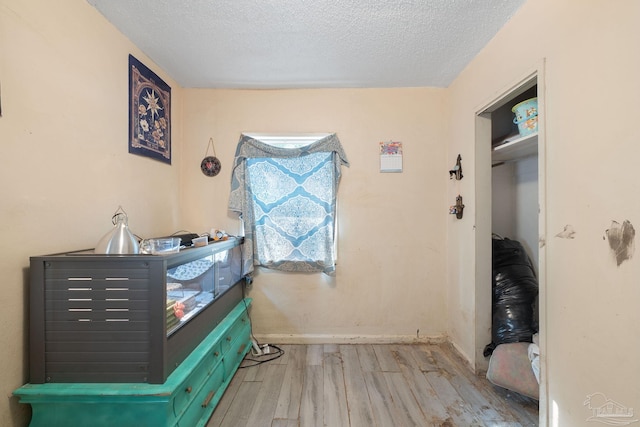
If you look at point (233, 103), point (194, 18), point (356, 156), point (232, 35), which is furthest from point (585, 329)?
point (233, 103)

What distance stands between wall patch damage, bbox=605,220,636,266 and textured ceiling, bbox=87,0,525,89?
132cm

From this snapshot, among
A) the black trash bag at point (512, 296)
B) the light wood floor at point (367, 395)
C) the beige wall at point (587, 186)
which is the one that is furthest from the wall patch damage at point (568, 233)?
the light wood floor at point (367, 395)

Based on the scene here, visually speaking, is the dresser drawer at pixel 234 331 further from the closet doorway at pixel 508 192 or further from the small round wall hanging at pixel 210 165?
the closet doorway at pixel 508 192

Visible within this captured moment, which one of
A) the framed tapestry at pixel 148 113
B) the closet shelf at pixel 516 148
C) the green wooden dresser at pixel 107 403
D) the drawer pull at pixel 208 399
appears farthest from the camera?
the framed tapestry at pixel 148 113

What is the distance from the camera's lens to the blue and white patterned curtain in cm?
223

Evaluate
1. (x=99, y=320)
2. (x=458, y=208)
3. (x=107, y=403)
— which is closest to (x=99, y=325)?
(x=99, y=320)

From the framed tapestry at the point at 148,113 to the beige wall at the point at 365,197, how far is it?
0.27 meters

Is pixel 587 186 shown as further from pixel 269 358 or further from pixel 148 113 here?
pixel 148 113

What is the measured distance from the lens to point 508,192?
7.20 feet

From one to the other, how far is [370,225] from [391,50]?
1410 millimetres

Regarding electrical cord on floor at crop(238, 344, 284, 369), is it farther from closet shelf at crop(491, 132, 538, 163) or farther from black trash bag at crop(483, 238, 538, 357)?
closet shelf at crop(491, 132, 538, 163)

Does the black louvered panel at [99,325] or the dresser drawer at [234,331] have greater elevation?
the black louvered panel at [99,325]

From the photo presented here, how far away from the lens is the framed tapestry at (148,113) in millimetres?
1652

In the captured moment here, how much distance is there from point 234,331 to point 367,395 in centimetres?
105
